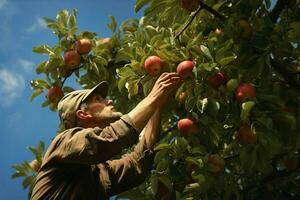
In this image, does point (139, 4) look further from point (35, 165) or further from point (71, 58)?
point (35, 165)

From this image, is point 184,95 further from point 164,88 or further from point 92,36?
point 92,36

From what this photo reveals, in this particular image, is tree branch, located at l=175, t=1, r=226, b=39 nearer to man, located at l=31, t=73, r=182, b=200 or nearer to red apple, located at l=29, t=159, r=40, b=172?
man, located at l=31, t=73, r=182, b=200

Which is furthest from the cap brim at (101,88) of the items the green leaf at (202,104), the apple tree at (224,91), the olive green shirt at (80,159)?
the green leaf at (202,104)

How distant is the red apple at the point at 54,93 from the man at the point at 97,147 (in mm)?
770

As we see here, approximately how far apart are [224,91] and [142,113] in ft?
1.48

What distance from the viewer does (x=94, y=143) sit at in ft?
7.00

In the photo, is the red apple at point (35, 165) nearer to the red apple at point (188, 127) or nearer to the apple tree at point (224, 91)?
the apple tree at point (224, 91)

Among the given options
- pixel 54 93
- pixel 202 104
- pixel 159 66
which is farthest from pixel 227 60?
pixel 54 93

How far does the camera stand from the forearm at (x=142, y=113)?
228 cm

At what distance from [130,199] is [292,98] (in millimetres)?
1104

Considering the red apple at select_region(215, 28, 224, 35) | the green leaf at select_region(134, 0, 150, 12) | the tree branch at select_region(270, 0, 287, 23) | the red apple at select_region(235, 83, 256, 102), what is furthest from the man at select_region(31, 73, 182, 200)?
the tree branch at select_region(270, 0, 287, 23)

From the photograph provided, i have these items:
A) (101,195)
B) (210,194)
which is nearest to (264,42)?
(210,194)

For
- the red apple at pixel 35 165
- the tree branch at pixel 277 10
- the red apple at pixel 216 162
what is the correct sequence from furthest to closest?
the red apple at pixel 35 165 < the tree branch at pixel 277 10 < the red apple at pixel 216 162

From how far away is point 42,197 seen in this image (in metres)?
2.18
